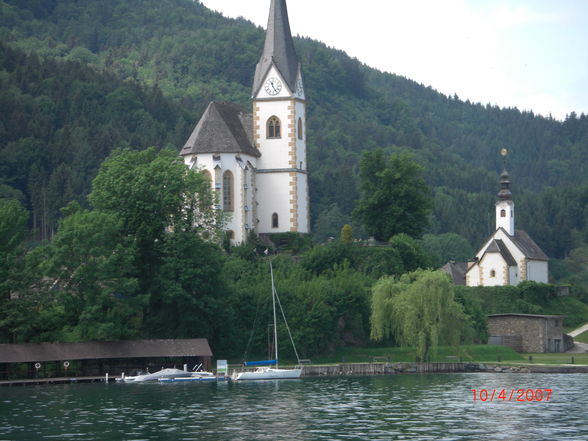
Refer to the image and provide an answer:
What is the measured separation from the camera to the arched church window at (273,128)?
4026 inches

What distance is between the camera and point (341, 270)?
322ft

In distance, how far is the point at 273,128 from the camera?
102500 millimetres

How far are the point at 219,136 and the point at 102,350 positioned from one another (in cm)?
2587

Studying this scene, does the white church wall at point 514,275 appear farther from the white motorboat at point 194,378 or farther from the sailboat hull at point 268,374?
the white motorboat at point 194,378

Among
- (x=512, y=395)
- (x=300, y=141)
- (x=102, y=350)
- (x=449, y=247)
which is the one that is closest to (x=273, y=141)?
(x=300, y=141)

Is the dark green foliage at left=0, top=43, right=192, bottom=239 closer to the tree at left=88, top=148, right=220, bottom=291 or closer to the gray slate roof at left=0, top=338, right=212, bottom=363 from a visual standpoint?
the tree at left=88, top=148, right=220, bottom=291

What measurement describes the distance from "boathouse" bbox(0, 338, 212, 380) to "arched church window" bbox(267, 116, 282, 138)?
81.6ft

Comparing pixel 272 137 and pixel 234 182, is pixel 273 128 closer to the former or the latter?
pixel 272 137

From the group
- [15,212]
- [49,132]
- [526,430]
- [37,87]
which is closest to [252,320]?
[15,212]

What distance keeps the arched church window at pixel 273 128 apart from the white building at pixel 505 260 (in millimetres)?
26389

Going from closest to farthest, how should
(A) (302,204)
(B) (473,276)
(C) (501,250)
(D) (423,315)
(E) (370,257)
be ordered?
(D) (423,315) → (E) (370,257) → (A) (302,204) → (C) (501,250) → (B) (473,276)

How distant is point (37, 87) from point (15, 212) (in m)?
87.7

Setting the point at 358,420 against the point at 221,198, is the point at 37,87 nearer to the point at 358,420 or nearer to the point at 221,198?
the point at 221,198

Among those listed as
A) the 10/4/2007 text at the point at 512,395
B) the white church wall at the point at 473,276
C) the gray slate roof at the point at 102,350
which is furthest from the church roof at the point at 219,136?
the 10/4/2007 text at the point at 512,395
